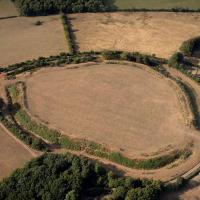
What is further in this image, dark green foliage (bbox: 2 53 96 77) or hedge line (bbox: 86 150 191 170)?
dark green foliage (bbox: 2 53 96 77)

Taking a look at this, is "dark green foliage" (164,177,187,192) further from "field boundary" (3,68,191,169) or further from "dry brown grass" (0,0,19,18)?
"dry brown grass" (0,0,19,18)

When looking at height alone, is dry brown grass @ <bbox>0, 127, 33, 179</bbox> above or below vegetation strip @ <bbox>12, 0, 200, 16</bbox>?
below

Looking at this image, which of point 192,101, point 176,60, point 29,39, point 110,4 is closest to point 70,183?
point 192,101

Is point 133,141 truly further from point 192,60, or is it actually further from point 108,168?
point 192,60

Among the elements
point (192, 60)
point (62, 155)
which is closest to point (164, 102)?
point (192, 60)

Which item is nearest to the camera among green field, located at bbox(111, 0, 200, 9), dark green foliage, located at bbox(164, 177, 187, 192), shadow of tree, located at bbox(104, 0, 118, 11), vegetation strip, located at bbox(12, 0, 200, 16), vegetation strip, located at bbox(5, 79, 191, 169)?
dark green foliage, located at bbox(164, 177, 187, 192)

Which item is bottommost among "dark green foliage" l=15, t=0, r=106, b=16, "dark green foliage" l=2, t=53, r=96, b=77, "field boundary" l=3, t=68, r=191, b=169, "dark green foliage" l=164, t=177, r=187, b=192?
"dark green foliage" l=164, t=177, r=187, b=192

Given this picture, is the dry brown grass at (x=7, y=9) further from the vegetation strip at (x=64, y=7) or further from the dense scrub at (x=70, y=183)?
the dense scrub at (x=70, y=183)

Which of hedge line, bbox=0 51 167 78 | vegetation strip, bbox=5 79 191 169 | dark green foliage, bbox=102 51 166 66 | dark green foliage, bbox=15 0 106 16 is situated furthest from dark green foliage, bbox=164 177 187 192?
dark green foliage, bbox=15 0 106 16
